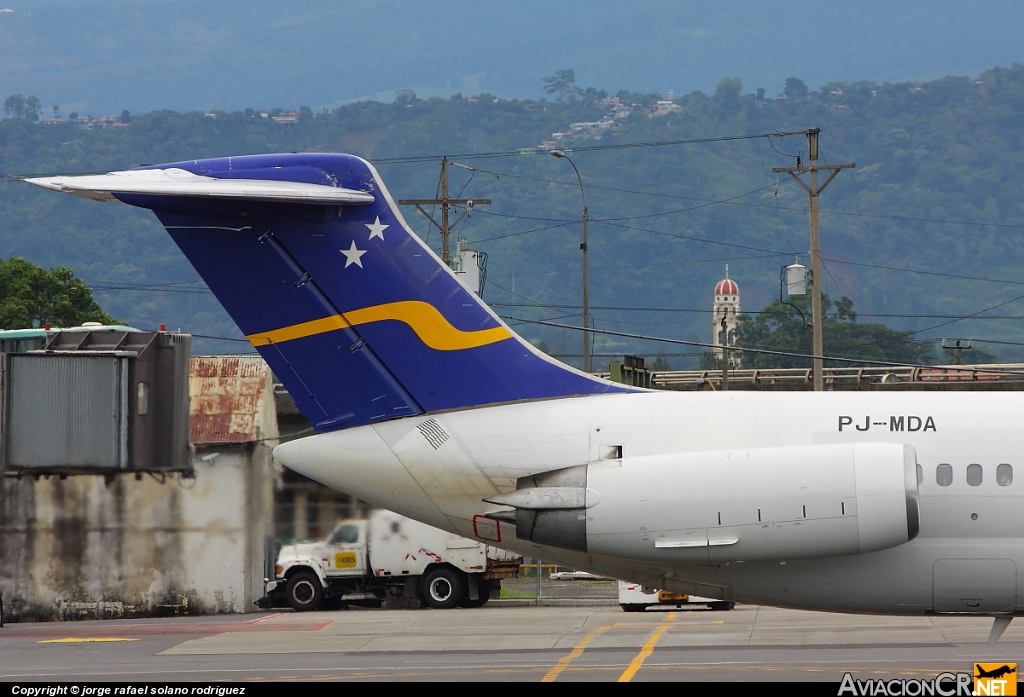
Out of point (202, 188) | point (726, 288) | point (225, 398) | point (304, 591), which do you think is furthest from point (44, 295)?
point (726, 288)

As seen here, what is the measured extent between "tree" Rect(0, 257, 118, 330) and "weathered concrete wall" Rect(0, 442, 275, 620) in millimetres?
35034

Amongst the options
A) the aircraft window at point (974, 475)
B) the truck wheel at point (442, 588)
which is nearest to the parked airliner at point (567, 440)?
the aircraft window at point (974, 475)

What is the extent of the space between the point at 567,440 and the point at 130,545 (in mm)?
15396

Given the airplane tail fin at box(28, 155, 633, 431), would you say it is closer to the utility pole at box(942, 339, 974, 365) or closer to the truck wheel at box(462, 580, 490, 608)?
the truck wheel at box(462, 580, 490, 608)

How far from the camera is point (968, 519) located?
1270 cm

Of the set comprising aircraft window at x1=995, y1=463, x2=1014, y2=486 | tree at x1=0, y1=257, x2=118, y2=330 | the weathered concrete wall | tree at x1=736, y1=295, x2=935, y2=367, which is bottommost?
the weathered concrete wall

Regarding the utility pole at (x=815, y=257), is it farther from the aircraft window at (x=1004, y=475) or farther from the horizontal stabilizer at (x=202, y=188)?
the horizontal stabilizer at (x=202, y=188)

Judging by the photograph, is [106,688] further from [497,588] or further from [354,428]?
[497,588]

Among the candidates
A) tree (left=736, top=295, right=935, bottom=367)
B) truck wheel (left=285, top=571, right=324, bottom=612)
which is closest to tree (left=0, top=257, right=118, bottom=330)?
truck wheel (left=285, top=571, right=324, bottom=612)

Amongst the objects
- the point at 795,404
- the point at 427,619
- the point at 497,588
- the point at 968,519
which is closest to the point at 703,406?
the point at 795,404

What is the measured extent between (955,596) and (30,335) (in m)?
20.4

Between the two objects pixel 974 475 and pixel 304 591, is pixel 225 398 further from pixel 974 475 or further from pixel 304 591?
pixel 974 475

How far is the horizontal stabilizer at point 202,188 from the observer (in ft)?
38.8

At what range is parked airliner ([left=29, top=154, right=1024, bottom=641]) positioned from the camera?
12258mm
